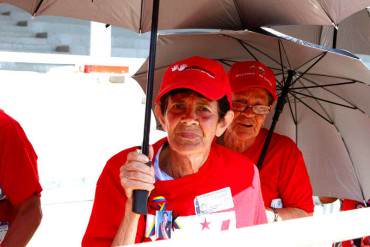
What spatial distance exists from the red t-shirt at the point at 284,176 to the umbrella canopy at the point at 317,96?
0.41m

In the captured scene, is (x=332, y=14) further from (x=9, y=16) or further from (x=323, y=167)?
(x=9, y=16)

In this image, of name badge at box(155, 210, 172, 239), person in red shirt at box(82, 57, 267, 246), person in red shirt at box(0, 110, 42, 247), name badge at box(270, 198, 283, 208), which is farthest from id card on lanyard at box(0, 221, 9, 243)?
name badge at box(270, 198, 283, 208)

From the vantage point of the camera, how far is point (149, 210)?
6.22ft

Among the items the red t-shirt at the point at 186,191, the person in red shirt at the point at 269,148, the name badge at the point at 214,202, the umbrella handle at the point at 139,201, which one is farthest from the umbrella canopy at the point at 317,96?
the umbrella handle at the point at 139,201

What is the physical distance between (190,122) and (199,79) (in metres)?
0.14

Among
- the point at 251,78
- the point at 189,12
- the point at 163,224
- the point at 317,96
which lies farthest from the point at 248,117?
the point at 163,224

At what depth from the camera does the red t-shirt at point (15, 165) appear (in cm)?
225

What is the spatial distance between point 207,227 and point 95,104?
423 cm

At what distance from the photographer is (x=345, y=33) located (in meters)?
3.67

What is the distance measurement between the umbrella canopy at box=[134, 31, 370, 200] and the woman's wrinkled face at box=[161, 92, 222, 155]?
2.37ft

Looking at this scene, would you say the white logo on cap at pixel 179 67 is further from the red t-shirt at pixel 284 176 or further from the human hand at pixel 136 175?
the red t-shirt at pixel 284 176

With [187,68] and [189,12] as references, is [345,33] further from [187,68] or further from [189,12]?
[187,68]

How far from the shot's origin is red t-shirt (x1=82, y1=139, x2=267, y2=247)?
1.86 m

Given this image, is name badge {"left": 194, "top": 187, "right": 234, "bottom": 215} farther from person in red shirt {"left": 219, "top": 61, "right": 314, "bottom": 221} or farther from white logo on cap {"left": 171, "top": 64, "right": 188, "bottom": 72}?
person in red shirt {"left": 219, "top": 61, "right": 314, "bottom": 221}
